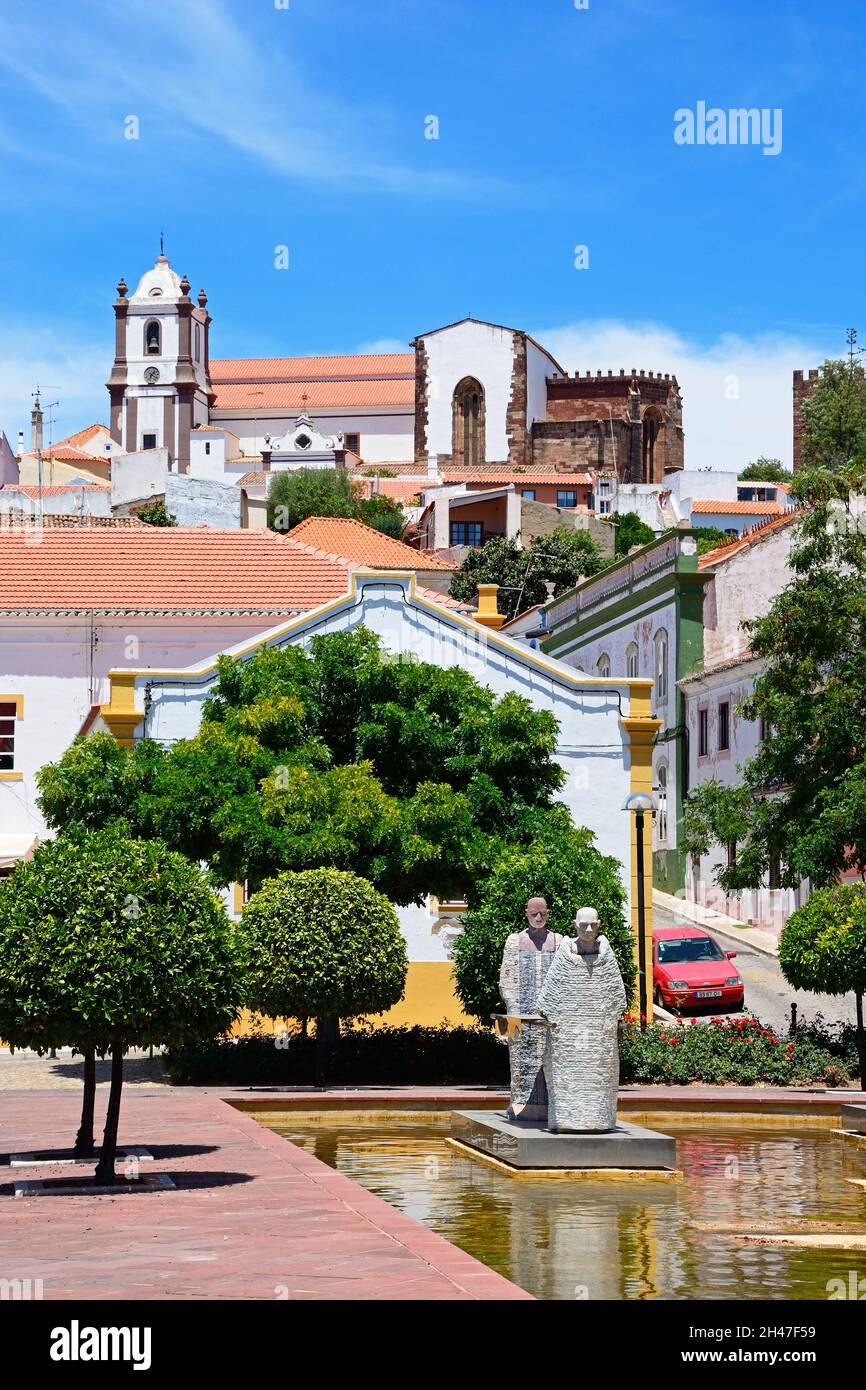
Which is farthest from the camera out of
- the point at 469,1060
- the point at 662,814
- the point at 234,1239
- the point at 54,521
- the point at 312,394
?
the point at 312,394

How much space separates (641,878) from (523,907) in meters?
5.59

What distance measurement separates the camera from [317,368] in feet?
512

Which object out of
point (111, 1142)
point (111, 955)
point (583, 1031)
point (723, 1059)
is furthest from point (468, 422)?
point (111, 1142)

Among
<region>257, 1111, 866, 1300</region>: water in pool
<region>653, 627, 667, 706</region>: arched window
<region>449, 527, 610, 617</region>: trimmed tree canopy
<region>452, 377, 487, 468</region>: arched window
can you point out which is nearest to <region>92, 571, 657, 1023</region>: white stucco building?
<region>257, 1111, 866, 1300</region>: water in pool

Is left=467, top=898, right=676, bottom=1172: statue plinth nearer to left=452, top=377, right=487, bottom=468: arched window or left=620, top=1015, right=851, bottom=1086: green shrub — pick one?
left=620, top=1015, right=851, bottom=1086: green shrub

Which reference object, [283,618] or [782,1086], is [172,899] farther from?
[283,618]

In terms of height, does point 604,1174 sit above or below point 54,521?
below

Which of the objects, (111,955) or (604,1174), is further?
(604,1174)

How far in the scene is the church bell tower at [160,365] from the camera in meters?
144

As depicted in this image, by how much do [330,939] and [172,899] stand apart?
286 inches

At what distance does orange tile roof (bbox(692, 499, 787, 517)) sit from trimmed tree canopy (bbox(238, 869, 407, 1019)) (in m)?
72.2

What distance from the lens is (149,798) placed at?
72.1ft

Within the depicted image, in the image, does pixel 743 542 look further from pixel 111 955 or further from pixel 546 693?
pixel 111 955
